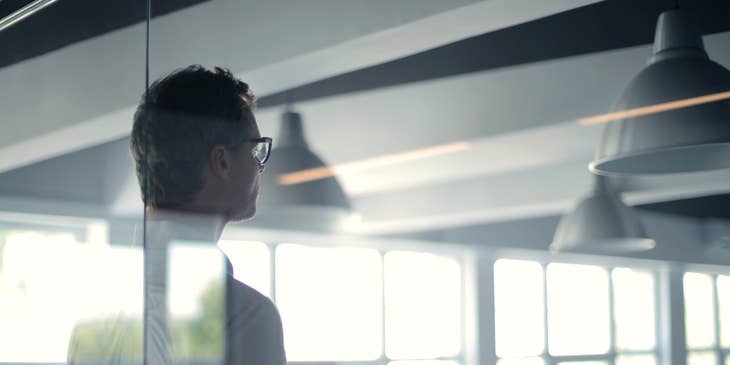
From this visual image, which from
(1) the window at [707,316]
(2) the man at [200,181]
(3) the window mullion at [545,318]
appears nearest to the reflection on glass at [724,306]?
(1) the window at [707,316]

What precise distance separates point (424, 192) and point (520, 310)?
356 mm

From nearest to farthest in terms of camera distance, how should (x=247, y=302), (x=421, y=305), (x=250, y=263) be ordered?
(x=247, y=302) → (x=250, y=263) → (x=421, y=305)

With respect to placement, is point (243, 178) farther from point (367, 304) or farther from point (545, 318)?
point (545, 318)

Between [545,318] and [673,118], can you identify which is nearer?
[673,118]

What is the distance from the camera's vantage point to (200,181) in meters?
1.08

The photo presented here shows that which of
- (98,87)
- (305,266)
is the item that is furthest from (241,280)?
(98,87)

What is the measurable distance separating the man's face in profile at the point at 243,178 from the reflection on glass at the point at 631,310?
0.54m

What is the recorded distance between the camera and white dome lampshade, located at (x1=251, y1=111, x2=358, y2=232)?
52.7 inches

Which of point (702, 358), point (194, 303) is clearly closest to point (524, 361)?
point (702, 358)

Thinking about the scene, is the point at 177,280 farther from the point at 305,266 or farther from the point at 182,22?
the point at 182,22

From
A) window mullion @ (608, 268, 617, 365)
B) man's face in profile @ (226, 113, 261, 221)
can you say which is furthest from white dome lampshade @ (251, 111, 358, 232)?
window mullion @ (608, 268, 617, 365)

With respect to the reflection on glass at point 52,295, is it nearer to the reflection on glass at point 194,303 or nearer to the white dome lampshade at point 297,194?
the reflection on glass at point 194,303

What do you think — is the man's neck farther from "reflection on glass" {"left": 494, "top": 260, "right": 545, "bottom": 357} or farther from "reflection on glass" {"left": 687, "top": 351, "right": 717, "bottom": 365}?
"reflection on glass" {"left": 687, "top": 351, "right": 717, "bottom": 365}

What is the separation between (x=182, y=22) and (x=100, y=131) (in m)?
0.24
